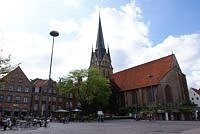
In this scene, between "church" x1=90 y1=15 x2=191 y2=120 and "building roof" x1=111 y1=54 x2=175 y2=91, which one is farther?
"building roof" x1=111 y1=54 x2=175 y2=91

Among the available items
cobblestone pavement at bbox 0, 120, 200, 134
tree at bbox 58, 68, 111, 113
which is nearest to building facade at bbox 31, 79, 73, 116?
tree at bbox 58, 68, 111, 113

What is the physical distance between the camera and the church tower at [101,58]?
8175 centimetres

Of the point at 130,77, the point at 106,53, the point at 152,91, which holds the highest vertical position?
the point at 106,53

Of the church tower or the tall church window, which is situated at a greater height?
the church tower

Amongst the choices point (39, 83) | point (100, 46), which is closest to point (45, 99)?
point (39, 83)

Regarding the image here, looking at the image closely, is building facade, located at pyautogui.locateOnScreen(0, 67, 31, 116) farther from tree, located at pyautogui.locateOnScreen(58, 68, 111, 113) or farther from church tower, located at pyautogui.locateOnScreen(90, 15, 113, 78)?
church tower, located at pyautogui.locateOnScreen(90, 15, 113, 78)

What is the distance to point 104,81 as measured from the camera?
62531 millimetres

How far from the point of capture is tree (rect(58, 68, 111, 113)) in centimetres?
6050

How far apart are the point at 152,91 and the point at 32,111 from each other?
34.9 metres

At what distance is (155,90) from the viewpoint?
62.8m

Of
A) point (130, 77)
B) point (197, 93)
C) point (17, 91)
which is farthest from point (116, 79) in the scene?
point (197, 93)

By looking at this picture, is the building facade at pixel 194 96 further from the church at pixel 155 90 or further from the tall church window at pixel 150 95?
the tall church window at pixel 150 95

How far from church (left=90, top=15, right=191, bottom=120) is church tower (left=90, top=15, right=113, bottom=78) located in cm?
576

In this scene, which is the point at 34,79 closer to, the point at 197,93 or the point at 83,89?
the point at 83,89
